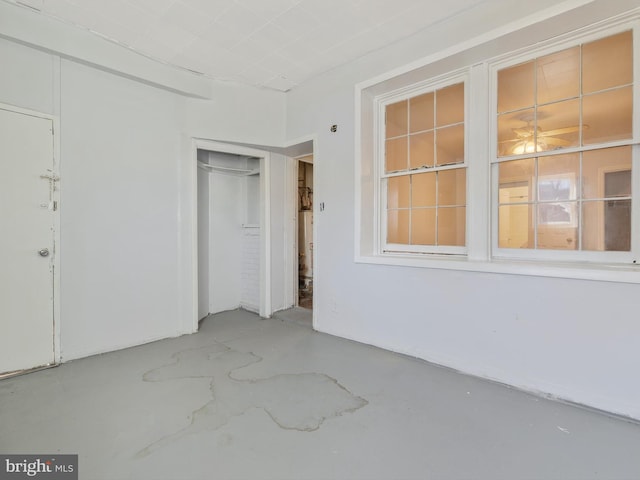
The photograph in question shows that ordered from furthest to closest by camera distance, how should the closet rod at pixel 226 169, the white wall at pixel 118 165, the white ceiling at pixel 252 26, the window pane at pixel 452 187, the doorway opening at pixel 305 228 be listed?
the doorway opening at pixel 305 228
the closet rod at pixel 226 169
the window pane at pixel 452 187
the white wall at pixel 118 165
the white ceiling at pixel 252 26

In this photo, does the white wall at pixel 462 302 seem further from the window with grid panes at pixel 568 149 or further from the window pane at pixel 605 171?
the window pane at pixel 605 171

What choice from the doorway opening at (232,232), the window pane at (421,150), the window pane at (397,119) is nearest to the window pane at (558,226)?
the window pane at (421,150)

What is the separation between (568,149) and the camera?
2283 millimetres

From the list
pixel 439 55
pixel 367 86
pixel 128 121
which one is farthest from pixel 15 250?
pixel 439 55

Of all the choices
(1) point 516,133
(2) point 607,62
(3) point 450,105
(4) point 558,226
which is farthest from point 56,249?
(2) point 607,62

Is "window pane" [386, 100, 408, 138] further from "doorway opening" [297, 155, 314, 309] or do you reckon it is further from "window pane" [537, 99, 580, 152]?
"doorway opening" [297, 155, 314, 309]

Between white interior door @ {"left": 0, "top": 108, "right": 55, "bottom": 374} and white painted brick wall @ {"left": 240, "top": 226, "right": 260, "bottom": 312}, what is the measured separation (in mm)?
2299

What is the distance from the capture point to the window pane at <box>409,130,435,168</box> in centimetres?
304

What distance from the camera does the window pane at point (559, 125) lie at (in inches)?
91.2

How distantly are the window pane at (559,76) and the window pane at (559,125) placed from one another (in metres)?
0.07

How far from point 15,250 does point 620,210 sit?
15.2 feet

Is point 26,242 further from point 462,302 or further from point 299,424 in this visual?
point 462,302

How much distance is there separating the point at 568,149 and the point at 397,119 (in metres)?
1.58

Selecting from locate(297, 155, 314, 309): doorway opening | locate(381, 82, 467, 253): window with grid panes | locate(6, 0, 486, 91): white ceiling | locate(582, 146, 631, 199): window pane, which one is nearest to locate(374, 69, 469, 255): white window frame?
locate(381, 82, 467, 253): window with grid panes
